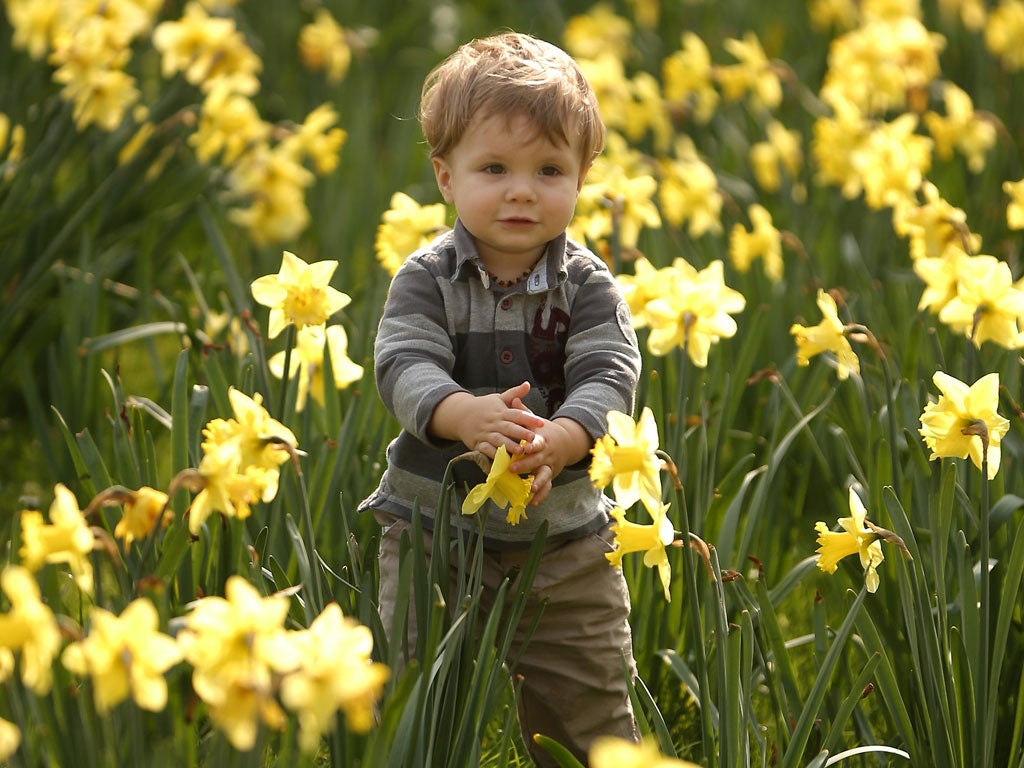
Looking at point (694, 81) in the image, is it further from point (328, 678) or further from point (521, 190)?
point (328, 678)

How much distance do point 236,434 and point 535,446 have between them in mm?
385

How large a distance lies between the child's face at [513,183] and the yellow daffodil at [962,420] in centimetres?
61

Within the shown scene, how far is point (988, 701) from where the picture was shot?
201 centimetres

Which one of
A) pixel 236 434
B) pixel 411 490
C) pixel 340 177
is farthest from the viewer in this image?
pixel 340 177

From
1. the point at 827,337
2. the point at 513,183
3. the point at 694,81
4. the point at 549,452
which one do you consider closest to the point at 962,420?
the point at 827,337

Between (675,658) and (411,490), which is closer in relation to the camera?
(411,490)

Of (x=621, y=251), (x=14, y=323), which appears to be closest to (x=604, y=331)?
(x=621, y=251)

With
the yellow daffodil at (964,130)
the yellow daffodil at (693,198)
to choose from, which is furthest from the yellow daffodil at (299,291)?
the yellow daffodil at (964,130)

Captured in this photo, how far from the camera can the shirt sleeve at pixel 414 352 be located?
189cm

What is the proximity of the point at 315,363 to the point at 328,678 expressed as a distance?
135 centimetres

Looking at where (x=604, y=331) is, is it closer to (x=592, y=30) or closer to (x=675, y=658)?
(x=675, y=658)

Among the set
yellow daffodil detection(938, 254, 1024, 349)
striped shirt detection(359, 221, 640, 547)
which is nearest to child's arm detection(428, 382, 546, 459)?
striped shirt detection(359, 221, 640, 547)

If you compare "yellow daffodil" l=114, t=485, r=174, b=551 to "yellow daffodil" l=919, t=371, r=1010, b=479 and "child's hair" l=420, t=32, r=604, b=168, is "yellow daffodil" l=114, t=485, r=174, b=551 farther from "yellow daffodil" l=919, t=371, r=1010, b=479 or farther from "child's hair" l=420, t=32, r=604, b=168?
"yellow daffodil" l=919, t=371, r=1010, b=479

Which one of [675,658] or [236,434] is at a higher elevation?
[236,434]
